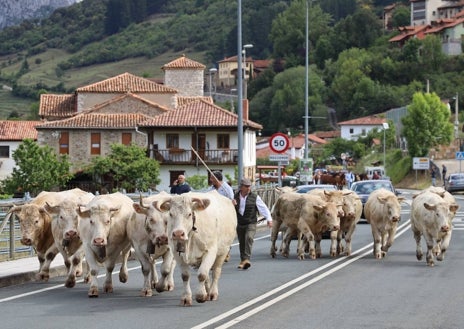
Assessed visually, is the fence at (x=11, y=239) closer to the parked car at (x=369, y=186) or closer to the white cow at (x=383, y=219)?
the white cow at (x=383, y=219)

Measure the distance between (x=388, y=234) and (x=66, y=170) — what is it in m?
55.1

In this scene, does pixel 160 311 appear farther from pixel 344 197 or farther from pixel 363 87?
pixel 363 87

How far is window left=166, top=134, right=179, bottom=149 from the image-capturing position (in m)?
83.3

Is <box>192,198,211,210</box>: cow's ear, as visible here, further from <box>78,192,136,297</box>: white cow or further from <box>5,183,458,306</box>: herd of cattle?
<box>78,192,136,297</box>: white cow

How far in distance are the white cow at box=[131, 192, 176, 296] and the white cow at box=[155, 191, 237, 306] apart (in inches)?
13.8

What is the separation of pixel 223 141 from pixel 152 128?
5123mm

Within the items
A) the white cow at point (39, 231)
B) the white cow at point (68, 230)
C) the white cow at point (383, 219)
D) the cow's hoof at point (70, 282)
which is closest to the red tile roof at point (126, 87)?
the white cow at point (383, 219)

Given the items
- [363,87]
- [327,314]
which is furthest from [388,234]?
[363,87]

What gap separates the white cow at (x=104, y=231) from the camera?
18031 mm

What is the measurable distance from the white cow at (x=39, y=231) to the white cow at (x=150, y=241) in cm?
248

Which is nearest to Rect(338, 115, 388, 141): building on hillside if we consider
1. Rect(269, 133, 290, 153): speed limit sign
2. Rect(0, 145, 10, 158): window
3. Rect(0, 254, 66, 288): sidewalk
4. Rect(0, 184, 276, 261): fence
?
Rect(0, 145, 10, 158): window

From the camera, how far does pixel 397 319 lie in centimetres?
1512

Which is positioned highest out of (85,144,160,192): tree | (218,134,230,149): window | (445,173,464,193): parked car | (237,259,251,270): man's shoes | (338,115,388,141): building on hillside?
(338,115,388,141): building on hillside

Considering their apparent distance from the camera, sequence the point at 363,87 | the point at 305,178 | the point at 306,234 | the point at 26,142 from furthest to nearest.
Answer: the point at 363,87 < the point at 26,142 < the point at 305,178 < the point at 306,234
